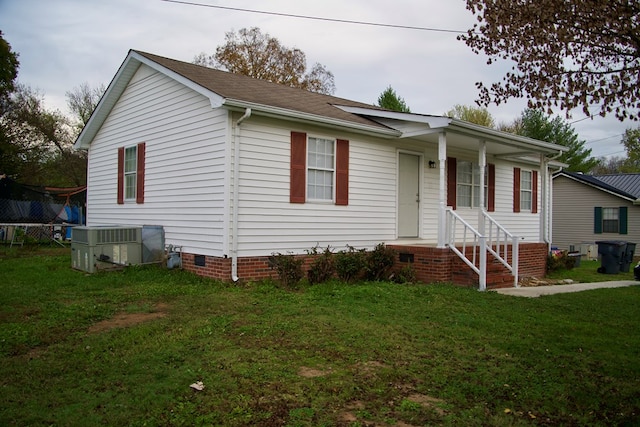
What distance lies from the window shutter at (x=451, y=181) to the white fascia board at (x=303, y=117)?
7.51 feet

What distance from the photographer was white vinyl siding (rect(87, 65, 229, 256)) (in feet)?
31.1

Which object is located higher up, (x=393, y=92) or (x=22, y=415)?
(x=393, y=92)

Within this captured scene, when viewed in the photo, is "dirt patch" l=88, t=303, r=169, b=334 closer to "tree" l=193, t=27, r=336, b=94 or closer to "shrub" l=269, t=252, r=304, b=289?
"shrub" l=269, t=252, r=304, b=289

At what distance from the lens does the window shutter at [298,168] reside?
393 inches

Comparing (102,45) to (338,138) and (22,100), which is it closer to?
(338,138)

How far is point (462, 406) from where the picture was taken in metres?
3.89

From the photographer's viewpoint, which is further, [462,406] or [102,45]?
[102,45]

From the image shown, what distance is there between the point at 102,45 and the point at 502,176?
11996 mm

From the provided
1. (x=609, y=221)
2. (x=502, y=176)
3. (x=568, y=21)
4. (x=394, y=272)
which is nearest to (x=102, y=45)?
(x=394, y=272)

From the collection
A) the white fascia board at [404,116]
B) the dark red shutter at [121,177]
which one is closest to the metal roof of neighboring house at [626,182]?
the white fascia board at [404,116]

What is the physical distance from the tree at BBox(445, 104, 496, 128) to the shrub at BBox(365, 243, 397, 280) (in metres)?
32.0

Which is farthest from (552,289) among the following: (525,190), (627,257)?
(627,257)

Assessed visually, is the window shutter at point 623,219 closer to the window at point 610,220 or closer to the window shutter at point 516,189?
the window at point 610,220

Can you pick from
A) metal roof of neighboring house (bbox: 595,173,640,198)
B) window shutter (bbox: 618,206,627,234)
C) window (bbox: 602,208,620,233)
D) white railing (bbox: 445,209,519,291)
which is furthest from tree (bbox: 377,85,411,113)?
white railing (bbox: 445,209,519,291)
